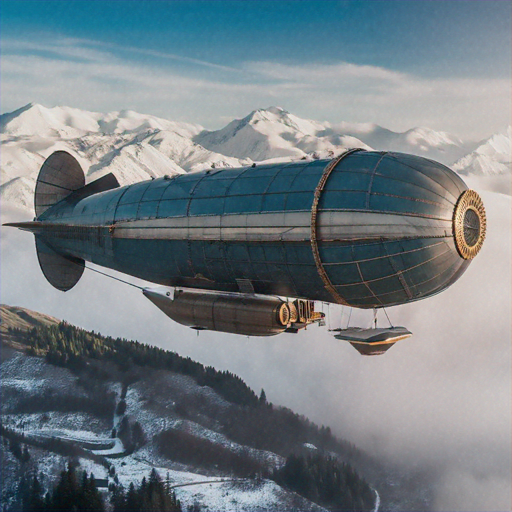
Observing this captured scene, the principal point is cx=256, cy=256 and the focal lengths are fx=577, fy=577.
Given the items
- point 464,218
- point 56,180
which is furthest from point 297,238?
point 56,180

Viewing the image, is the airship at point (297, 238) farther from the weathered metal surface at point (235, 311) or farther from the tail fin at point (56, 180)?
the tail fin at point (56, 180)

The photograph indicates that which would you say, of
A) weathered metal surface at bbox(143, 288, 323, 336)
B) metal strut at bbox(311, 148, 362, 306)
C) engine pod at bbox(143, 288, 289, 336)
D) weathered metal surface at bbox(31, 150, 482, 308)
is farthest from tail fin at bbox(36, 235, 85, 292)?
metal strut at bbox(311, 148, 362, 306)

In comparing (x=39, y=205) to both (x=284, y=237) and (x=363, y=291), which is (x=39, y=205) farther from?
(x=363, y=291)

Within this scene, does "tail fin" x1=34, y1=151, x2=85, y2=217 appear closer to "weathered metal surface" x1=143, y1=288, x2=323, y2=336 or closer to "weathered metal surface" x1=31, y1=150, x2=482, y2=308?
"weathered metal surface" x1=31, y1=150, x2=482, y2=308

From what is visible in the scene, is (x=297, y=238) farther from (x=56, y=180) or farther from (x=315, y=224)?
(x=56, y=180)

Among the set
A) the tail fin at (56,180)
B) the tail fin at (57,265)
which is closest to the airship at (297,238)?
the tail fin at (57,265)

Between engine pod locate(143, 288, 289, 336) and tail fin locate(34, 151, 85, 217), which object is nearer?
engine pod locate(143, 288, 289, 336)

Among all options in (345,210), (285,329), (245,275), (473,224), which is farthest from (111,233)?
(473,224)
